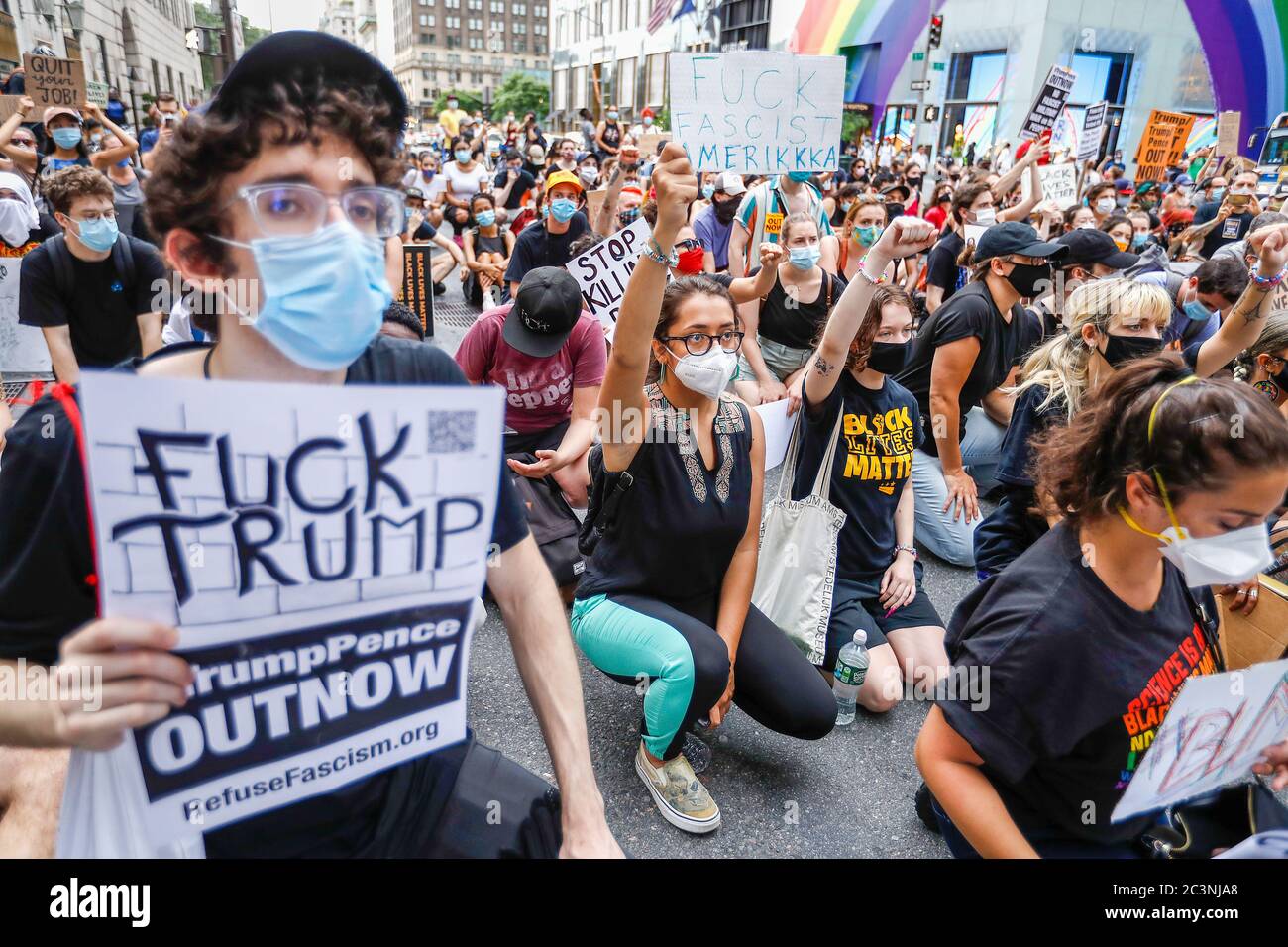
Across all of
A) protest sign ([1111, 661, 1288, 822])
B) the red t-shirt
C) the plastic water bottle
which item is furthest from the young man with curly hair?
the red t-shirt

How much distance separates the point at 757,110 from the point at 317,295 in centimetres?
375

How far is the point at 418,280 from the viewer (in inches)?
282

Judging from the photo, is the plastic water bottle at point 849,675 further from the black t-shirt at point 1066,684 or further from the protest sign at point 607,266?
the protest sign at point 607,266

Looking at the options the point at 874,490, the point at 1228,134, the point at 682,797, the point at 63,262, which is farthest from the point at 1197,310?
the point at 1228,134

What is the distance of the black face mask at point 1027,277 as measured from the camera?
410 cm

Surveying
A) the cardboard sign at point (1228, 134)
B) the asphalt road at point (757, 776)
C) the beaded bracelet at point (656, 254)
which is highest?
the cardboard sign at point (1228, 134)

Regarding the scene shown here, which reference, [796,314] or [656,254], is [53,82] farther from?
[656,254]

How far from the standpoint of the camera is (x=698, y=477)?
2693 mm

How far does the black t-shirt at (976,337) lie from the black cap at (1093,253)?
25.7 inches

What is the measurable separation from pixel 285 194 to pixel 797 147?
388 centimetres

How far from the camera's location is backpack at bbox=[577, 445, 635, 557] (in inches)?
103

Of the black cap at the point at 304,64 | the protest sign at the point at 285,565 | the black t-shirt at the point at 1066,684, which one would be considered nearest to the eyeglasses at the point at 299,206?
the black cap at the point at 304,64

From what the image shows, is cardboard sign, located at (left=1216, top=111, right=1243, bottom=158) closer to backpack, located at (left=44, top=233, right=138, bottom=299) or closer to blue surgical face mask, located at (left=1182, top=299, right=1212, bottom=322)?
blue surgical face mask, located at (left=1182, top=299, right=1212, bottom=322)
